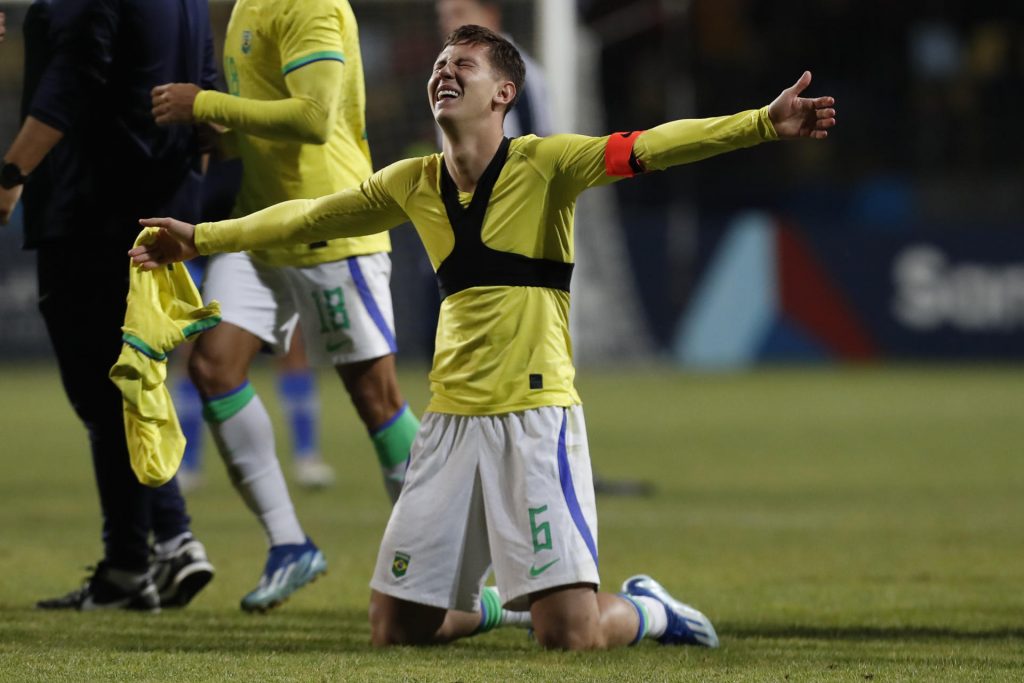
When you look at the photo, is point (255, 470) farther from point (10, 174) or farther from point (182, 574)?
point (10, 174)

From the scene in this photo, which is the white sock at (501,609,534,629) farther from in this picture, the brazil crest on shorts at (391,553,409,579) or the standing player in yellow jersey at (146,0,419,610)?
the standing player in yellow jersey at (146,0,419,610)

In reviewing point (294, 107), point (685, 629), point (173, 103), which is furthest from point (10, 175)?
point (685, 629)

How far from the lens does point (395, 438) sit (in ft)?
17.5

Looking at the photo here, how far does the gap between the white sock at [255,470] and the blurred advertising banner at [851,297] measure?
47.6 ft

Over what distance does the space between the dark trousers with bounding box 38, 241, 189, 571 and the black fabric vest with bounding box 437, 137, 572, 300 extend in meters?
1.22

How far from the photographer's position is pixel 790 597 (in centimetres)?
552

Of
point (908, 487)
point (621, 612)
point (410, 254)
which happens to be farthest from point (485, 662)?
point (410, 254)

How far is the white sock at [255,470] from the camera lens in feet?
17.3

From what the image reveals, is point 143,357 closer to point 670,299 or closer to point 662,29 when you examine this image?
point 670,299

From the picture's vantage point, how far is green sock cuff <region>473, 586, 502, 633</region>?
180 inches

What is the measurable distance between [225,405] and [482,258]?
129 centimetres

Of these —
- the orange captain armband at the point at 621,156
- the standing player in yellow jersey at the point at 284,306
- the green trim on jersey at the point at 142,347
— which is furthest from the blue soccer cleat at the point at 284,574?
the orange captain armband at the point at 621,156

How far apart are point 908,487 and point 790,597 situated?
149 inches

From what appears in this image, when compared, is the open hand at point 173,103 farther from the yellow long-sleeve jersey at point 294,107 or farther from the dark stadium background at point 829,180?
the dark stadium background at point 829,180
